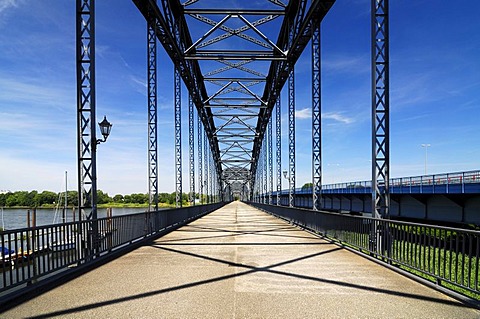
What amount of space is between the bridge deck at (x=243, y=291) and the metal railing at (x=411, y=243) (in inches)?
13.7

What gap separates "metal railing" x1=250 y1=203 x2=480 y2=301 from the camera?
5.57 metres

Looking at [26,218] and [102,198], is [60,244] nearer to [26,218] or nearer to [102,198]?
[26,218]

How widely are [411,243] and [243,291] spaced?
348 cm

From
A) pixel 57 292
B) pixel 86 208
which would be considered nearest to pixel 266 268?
pixel 57 292

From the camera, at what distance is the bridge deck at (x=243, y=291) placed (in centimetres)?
483

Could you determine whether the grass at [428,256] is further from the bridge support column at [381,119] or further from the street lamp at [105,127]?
the street lamp at [105,127]

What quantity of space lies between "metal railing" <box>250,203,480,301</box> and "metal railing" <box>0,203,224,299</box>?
20.8 feet

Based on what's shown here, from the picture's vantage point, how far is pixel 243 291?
5820mm

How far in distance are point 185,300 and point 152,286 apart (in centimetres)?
106

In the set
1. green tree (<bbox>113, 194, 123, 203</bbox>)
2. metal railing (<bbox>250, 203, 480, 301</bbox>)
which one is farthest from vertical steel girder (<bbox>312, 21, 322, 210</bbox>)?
green tree (<bbox>113, 194, 123, 203</bbox>)

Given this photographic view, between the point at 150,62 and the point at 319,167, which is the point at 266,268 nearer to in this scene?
the point at 319,167

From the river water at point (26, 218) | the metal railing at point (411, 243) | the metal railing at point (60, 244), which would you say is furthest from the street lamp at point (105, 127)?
the river water at point (26, 218)

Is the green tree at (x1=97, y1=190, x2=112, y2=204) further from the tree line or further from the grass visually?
the grass

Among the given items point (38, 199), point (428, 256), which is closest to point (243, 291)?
point (428, 256)
